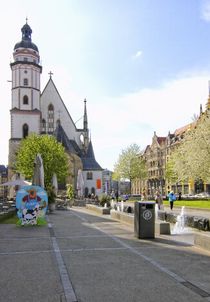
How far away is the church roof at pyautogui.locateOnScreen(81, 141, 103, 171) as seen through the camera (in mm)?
85000

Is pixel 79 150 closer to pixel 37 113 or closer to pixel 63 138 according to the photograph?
pixel 63 138

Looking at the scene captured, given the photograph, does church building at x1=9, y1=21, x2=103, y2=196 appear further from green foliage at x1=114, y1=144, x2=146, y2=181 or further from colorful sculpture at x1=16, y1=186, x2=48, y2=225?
colorful sculpture at x1=16, y1=186, x2=48, y2=225

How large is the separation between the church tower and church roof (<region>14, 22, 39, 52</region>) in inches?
17.3

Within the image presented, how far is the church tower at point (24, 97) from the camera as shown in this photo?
75.9 meters

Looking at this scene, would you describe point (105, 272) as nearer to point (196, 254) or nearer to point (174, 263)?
point (174, 263)

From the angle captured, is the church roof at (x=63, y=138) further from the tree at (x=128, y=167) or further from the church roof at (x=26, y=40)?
the church roof at (x=26, y=40)

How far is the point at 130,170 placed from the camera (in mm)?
85625

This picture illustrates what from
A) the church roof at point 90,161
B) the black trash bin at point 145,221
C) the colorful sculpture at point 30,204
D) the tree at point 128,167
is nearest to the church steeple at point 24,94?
the church roof at point 90,161

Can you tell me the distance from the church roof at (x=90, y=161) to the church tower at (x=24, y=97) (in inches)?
532

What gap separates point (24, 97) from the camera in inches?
2992

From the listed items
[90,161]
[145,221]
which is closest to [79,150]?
[90,161]

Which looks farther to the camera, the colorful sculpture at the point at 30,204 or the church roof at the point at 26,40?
the church roof at the point at 26,40

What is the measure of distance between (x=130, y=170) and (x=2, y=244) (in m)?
73.5

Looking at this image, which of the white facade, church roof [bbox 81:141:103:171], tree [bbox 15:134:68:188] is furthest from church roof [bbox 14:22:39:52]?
tree [bbox 15:134:68:188]
